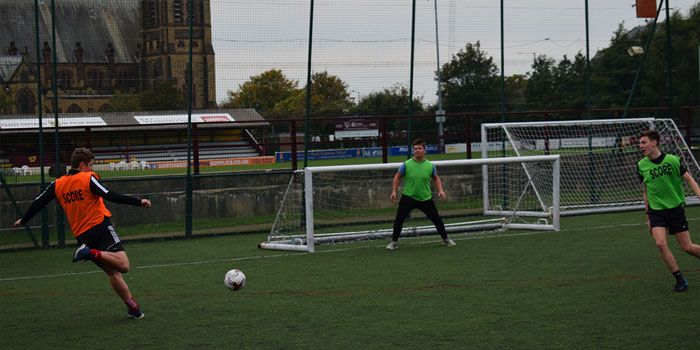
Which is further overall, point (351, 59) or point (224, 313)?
point (351, 59)

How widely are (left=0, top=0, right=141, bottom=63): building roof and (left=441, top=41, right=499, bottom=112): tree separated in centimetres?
764

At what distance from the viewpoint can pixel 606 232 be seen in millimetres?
17531

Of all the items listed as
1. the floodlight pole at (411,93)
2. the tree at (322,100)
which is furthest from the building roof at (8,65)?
the floodlight pole at (411,93)

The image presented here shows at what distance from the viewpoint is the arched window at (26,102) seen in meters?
19.4

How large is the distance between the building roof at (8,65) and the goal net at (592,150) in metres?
10.3

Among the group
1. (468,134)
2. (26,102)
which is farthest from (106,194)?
(468,134)

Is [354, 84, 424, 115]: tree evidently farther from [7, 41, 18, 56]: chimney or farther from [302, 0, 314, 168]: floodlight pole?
[7, 41, 18, 56]: chimney

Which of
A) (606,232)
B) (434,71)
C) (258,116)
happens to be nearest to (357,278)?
(606,232)

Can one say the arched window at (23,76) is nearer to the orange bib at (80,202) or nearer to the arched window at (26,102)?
the arched window at (26,102)

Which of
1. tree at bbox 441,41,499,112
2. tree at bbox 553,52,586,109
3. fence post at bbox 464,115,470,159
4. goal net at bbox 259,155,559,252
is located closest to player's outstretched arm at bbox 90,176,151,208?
goal net at bbox 259,155,559,252

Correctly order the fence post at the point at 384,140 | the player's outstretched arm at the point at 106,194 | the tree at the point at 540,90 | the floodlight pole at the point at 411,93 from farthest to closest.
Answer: the tree at the point at 540,90 < the floodlight pole at the point at 411,93 < the fence post at the point at 384,140 < the player's outstretched arm at the point at 106,194

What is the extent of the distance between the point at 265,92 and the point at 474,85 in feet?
18.1

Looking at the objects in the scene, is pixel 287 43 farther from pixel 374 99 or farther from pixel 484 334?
pixel 484 334

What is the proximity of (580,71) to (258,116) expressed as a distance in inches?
333
